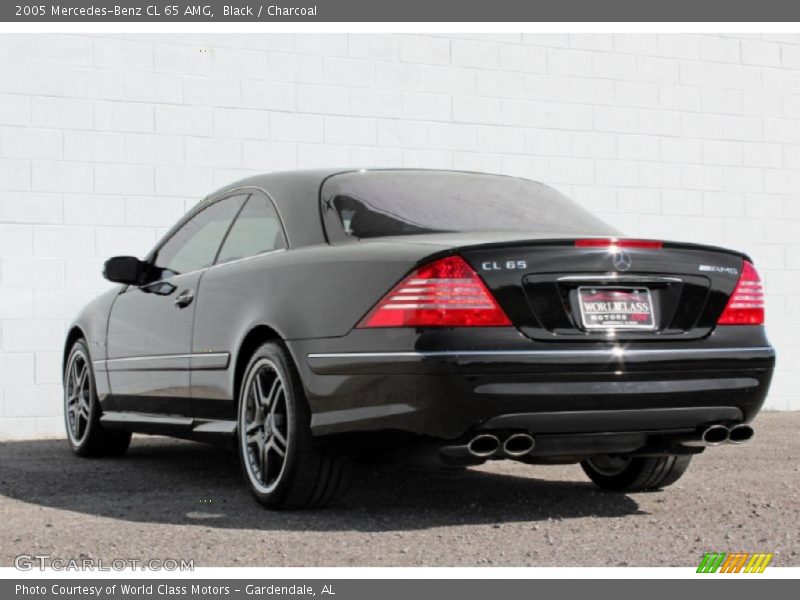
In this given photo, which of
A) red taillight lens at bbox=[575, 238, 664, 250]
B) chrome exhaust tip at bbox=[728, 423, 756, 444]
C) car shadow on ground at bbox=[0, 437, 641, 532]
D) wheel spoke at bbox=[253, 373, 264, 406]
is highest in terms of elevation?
red taillight lens at bbox=[575, 238, 664, 250]

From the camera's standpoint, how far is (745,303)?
495 cm

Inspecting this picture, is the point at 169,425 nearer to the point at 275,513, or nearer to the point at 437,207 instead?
the point at 275,513

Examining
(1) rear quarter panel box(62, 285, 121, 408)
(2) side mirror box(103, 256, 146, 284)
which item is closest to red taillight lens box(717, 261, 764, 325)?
(2) side mirror box(103, 256, 146, 284)

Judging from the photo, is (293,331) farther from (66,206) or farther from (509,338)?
(66,206)

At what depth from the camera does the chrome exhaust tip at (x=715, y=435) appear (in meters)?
4.81

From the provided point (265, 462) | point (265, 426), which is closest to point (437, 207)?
point (265, 426)

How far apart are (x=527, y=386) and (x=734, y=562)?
0.92 metres

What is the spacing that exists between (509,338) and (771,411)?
7.62 meters

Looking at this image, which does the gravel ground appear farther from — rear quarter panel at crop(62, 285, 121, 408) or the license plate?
the license plate

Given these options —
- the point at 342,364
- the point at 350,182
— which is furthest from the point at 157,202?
the point at 342,364

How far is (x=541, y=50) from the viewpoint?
433 inches

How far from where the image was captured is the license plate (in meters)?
4.58

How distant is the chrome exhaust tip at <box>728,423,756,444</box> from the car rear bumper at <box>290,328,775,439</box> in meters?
0.04

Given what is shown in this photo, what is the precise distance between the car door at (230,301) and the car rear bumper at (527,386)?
64 centimetres
